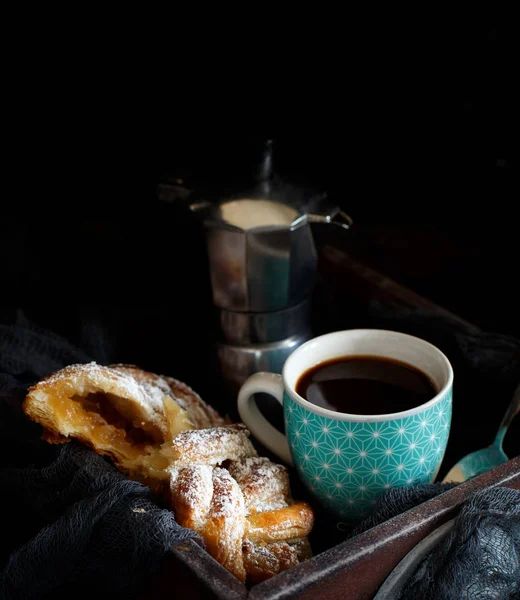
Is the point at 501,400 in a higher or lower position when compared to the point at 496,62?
lower

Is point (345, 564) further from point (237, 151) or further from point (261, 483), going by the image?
point (237, 151)

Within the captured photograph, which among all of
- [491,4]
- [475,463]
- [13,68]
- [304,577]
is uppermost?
[491,4]

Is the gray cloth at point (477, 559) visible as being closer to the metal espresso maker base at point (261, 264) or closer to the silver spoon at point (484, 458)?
the silver spoon at point (484, 458)

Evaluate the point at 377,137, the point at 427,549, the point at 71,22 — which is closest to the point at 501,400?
the point at 427,549

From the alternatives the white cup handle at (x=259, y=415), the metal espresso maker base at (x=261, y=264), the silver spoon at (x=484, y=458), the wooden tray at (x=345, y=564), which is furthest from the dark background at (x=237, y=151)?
the wooden tray at (x=345, y=564)

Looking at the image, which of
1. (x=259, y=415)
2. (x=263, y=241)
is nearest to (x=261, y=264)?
(x=263, y=241)

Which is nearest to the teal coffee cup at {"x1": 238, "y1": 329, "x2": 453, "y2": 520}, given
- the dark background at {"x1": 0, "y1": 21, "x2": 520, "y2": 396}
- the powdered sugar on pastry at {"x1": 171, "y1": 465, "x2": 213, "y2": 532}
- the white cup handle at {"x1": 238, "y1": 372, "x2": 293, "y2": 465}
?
the white cup handle at {"x1": 238, "y1": 372, "x2": 293, "y2": 465}

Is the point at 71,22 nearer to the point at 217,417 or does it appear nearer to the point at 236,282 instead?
the point at 236,282

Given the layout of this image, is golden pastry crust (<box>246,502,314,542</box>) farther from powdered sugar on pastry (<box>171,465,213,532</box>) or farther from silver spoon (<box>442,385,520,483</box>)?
silver spoon (<box>442,385,520,483</box>)
